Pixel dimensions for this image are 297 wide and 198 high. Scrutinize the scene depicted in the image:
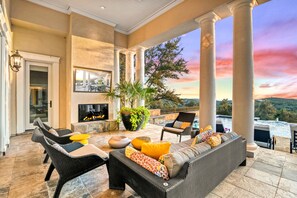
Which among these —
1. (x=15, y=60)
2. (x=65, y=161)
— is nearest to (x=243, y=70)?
(x=65, y=161)

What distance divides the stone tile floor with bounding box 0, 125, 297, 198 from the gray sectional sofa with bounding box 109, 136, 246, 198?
22 centimetres

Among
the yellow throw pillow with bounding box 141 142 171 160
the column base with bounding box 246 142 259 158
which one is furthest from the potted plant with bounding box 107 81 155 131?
the yellow throw pillow with bounding box 141 142 171 160

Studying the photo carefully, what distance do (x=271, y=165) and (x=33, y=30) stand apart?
25.1 ft

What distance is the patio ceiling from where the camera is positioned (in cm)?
477

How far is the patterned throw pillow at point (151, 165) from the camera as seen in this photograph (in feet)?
4.72

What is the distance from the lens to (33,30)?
5066 mm

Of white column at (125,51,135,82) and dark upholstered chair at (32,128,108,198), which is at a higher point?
white column at (125,51,135,82)

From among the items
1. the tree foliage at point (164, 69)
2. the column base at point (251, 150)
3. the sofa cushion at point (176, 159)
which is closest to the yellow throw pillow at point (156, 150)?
the sofa cushion at point (176, 159)

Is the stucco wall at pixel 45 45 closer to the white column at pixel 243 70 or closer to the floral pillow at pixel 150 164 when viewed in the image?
the floral pillow at pixel 150 164

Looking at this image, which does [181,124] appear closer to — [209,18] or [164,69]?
[209,18]

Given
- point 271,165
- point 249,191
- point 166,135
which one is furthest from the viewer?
point 166,135

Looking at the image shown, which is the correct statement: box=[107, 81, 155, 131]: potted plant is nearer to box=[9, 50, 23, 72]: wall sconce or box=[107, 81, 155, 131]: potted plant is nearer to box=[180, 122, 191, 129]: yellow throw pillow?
box=[180, 122, 191, 129]: yellow throw pillow

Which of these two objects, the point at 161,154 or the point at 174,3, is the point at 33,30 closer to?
the point at 174,3

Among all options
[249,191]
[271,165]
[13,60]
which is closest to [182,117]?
[271,165]
